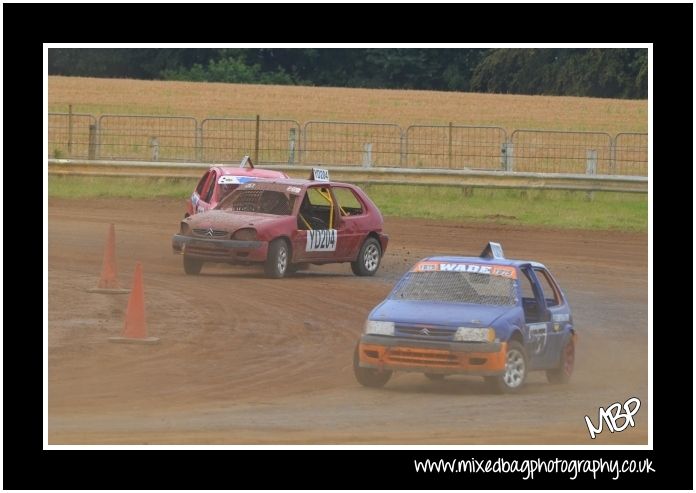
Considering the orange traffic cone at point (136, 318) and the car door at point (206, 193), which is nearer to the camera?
the orange traffic cone at point (136, 318)

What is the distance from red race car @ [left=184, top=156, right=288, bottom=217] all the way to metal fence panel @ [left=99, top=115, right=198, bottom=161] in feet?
44.1

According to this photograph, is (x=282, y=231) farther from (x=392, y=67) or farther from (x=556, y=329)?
(x=392, y=67)

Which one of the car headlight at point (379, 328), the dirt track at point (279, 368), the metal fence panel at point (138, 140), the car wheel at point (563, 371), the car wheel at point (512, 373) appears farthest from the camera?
the metal fence panel at point (138, 140)

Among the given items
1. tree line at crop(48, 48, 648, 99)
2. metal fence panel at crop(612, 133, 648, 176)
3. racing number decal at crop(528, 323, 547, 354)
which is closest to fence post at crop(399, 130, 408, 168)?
metal fence panel at crop(612, 133, 648, 176)

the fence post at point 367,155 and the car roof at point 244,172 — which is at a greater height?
the fence post at point 367,155

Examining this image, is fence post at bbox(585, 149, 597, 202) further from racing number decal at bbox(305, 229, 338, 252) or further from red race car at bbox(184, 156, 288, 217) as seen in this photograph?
racing number decal at bbox(305, 229, 338, 252)

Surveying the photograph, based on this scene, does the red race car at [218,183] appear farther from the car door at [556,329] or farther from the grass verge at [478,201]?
the car door at [556,329]

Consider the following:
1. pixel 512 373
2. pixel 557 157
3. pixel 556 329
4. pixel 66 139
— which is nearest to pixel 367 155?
pixel 557 157

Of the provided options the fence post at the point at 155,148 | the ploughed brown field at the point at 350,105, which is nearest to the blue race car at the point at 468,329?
the fence post at the point at 155,148

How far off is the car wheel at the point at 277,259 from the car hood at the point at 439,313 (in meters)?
6.98

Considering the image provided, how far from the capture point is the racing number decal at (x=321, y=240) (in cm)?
2069

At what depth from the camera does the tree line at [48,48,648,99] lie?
62.0 metres

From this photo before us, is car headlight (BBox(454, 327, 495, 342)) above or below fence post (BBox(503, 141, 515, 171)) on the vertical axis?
below

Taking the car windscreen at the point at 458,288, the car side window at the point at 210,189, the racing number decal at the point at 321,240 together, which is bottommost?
the car windscreen at the point at 458,288
